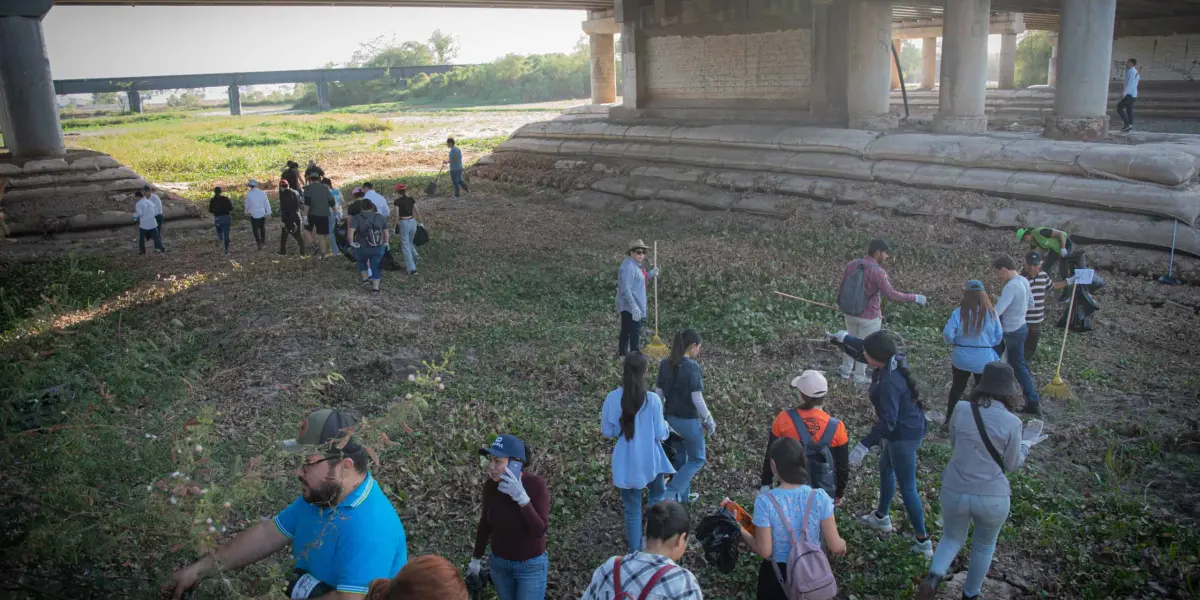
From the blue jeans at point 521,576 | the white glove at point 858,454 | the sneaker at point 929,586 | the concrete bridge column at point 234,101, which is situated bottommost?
the sneaker at point 929,586

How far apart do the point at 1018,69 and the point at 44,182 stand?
50195 millimetres

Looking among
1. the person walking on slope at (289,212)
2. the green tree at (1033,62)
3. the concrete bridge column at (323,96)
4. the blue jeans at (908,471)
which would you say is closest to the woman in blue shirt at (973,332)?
the blue jeans at (908,471)

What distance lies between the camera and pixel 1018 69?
51.3 meters

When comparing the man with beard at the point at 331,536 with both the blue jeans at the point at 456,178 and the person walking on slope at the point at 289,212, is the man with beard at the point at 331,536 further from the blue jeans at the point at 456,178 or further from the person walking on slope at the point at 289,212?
the blue jeans at the point at 456,178

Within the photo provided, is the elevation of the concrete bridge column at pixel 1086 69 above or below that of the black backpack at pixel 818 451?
above

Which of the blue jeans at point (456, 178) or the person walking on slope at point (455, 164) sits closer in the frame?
the person walking on slope at point (455, 164)

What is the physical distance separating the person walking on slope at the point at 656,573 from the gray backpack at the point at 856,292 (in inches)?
208

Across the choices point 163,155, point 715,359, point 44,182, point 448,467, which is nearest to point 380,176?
point 44,182

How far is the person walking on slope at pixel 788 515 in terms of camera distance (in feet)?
14.1

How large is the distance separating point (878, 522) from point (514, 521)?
2.83 meters

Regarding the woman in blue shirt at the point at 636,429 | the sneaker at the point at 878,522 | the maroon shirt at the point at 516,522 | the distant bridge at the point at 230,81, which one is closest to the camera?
the maroon shirt at the point at 516,522

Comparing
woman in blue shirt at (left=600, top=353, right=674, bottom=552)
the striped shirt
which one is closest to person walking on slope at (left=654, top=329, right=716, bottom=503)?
woman in blue shirt at (left=600, top=353, right=674, bottom=552)

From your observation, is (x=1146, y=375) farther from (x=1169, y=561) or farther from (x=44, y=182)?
(x=44, y=182)

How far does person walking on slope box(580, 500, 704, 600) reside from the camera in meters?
3.51
